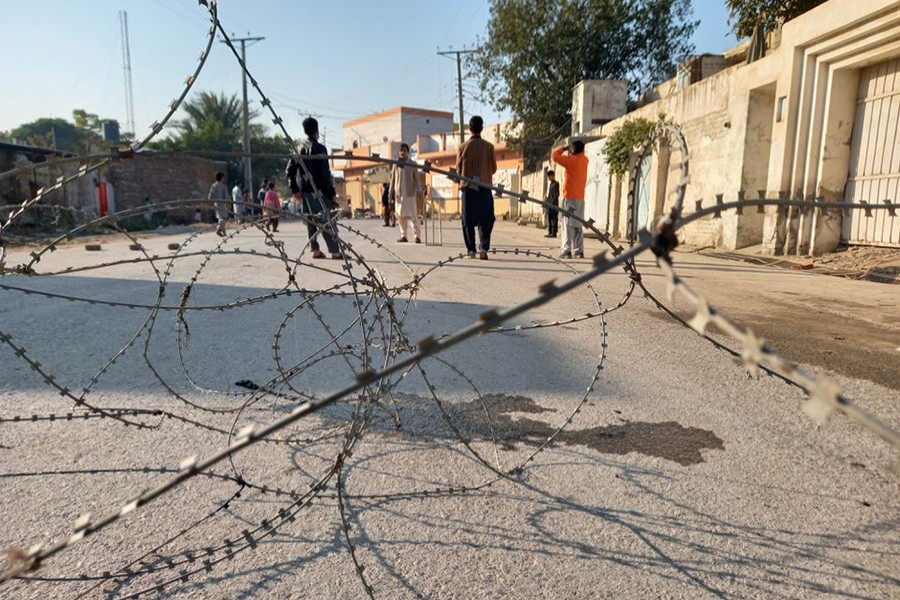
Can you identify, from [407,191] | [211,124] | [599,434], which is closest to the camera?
[599,434]

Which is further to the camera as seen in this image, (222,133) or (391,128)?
(391,128)

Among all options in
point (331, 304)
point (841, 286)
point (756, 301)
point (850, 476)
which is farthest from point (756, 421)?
point (841, 286)

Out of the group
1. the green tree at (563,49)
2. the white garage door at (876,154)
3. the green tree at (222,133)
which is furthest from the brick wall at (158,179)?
the white garage door at (876,154)

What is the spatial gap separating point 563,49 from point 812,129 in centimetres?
2052

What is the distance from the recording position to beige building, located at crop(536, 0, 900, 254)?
849 centimetres

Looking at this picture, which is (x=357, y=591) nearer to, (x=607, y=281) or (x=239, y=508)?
(x=239, y=508)

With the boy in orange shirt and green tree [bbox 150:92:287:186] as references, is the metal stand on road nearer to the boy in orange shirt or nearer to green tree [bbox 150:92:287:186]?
the boy in orange shirt

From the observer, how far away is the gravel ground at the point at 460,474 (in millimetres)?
1812

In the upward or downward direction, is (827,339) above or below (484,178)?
below

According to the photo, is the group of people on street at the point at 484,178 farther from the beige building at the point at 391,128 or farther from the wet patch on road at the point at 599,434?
the beige building at the point at 391,128

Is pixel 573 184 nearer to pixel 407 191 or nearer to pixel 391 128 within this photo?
pixel 407 191

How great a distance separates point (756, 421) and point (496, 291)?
386 cm

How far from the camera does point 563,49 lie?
91.5 feet

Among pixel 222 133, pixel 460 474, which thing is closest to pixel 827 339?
pixel 460 474
